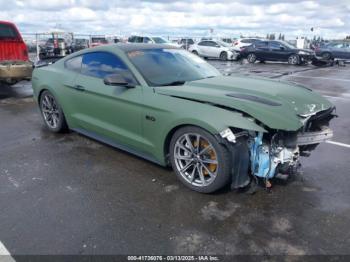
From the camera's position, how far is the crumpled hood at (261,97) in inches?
137

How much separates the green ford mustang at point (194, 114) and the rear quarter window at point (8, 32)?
6386mm

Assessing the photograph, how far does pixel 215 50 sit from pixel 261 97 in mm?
23720

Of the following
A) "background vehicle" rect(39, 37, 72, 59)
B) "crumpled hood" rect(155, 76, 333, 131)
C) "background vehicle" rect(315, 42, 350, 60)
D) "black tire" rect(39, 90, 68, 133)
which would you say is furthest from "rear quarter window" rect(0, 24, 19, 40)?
"background vehicle" rect(315, 42, 350, 60)

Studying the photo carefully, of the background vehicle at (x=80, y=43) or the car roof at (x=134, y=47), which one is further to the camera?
the background vehicle at (x=80, y=43)

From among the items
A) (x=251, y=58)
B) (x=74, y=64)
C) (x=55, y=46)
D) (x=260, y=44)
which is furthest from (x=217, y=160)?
(x=55, y=46)

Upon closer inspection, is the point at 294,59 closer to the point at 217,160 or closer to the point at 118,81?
the point at 118,81

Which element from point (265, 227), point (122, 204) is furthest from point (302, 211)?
point (122, 204)

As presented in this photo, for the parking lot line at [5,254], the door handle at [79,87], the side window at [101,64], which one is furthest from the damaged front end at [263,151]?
the door handle at [79,87]

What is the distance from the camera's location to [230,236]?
3.09m

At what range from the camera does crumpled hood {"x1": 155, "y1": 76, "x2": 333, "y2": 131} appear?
137 inches

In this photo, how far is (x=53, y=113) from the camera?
5.93m

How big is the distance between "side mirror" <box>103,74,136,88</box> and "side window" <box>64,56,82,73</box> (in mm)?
1279

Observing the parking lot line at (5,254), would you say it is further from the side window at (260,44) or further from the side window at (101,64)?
the side window at (260,44)

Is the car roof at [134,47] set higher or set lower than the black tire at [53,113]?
higher
